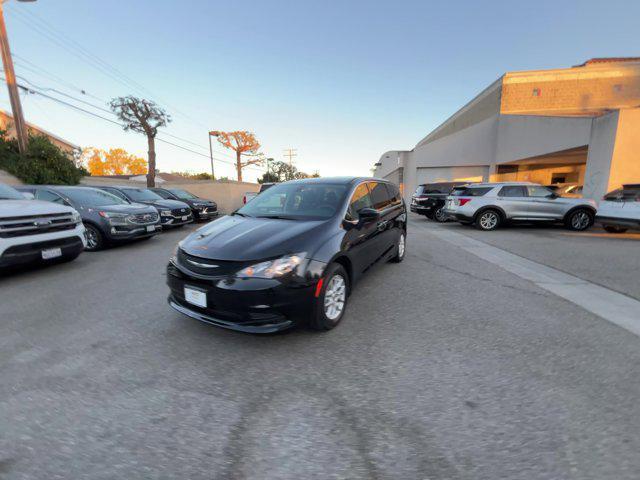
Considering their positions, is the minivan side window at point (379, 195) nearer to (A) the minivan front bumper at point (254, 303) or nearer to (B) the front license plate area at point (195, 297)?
(A) the minivan front bumper at point (254, 303)

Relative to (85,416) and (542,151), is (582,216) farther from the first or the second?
(85,416)

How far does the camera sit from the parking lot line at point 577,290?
10.9ft

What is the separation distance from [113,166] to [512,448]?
2880 inches

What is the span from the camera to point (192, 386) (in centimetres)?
214

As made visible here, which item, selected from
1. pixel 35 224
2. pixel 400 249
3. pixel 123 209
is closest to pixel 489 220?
pixel 400 249

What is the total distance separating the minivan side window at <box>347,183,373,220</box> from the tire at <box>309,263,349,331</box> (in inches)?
29.4

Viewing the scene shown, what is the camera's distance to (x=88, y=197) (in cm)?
695

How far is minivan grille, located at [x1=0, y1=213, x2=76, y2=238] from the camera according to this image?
4168 millimetres

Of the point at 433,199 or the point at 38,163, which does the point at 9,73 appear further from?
the point at 433,199

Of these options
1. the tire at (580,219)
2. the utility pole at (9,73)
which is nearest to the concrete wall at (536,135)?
the tire at (580,219)

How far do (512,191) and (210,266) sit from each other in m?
10.8

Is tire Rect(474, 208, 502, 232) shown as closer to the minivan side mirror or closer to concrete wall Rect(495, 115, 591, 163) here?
concrete wall Rect(495, 115, 591, 163)

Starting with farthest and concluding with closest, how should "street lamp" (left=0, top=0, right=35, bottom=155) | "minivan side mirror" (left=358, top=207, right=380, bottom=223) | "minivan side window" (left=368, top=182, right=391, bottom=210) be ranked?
"street lamp" (left=0, top=0, right=35, bottom=155) → "minivan side window" (left=368, top=182, right=391, bottom=210) → "minivan side mirror" (left=358, top=207, right=380, bottom=223)

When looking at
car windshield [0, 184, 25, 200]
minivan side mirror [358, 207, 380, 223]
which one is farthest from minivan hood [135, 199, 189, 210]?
minivan side mirror [358, 207, 380, 223]
